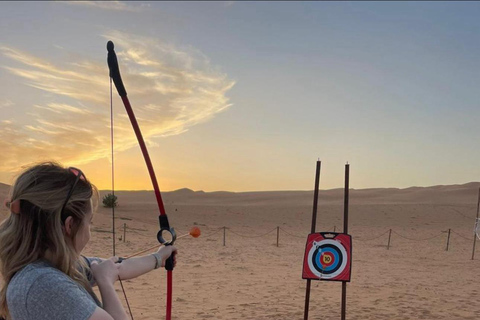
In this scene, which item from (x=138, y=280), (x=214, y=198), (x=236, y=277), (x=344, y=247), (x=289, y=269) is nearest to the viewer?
(x=344, y=247)

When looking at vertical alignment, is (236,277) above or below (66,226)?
below

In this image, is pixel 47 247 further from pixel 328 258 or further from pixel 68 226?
pixel 328 258

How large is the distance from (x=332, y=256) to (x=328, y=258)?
0.06m

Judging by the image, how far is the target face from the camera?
6.15m

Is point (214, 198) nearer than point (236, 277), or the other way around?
point (236, 277)

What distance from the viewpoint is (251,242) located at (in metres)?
17.2

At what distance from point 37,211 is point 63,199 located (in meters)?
0.07

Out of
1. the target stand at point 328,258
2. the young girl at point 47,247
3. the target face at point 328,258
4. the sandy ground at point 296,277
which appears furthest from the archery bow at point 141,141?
the sandy ground at point 296,277

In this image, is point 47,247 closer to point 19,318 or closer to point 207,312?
point 19,318

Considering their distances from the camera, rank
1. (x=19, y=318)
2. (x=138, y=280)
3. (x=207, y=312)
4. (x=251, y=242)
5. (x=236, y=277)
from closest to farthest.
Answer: (x=19, y=318) < (x=207, y=312) < (x=138, y=280) < (x=236, y=277) < (x=251, y=242)

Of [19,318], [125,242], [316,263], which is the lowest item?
[125,242]

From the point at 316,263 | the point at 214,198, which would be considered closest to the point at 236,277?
the point at 316,263

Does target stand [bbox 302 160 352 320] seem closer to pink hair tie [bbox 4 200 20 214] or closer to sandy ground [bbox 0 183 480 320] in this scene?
sandy ground [bbox 0 183 480 320]

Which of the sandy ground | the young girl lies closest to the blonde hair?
the young girl
